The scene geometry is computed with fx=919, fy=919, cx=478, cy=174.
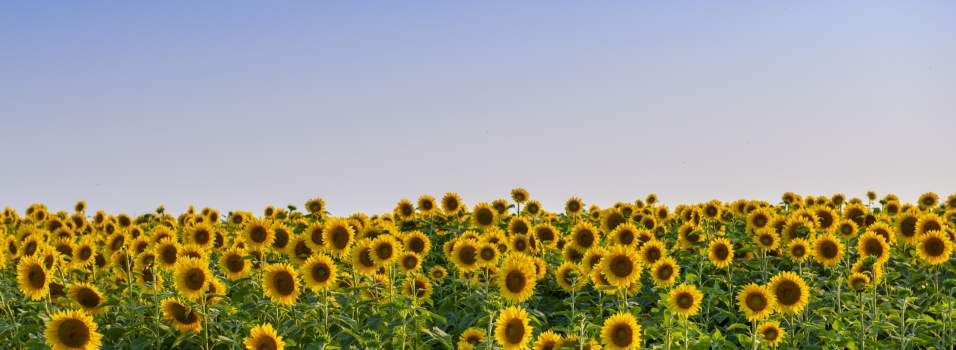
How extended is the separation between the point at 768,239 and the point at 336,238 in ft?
20.4

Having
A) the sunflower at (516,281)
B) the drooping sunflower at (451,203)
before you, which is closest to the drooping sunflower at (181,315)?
the sunflower at (516,281)

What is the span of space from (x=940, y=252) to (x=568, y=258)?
505 centimetres

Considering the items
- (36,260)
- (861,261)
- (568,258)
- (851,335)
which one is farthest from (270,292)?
(861,261)

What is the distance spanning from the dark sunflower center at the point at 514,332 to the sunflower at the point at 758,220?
283 inches

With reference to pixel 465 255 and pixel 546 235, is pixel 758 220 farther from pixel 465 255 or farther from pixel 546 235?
pixel 465 255

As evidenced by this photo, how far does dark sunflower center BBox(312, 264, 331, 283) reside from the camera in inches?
357

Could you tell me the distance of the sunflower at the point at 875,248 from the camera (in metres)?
12.0

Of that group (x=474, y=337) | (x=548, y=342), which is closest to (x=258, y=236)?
(x=474, y=337)

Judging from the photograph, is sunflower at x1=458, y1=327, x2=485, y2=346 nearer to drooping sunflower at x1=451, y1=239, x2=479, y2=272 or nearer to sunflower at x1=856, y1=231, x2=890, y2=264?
drooping sunflower at x1=451, y1=239, x2=479, y2=272

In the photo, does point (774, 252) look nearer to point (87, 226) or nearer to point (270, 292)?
point (270, 292)

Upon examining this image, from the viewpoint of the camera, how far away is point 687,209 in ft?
56.2

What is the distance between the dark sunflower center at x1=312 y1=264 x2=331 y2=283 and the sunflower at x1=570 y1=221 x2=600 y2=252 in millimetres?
4582

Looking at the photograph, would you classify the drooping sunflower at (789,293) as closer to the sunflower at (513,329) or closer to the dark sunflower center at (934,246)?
the sunflower at (513,329)

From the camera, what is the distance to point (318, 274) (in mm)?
9094
